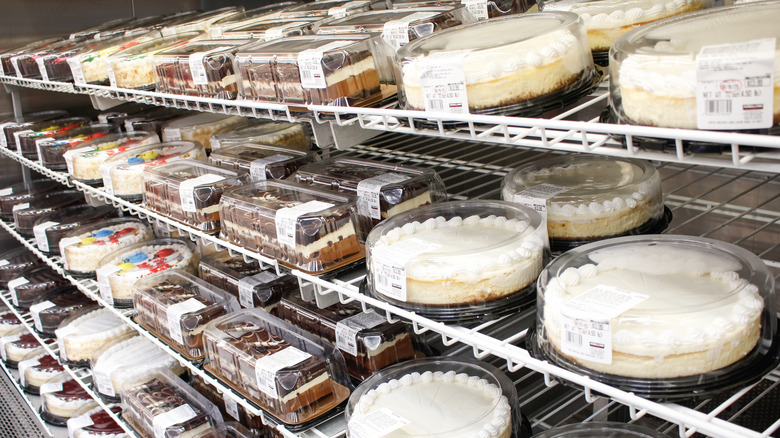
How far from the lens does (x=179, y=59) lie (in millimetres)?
2184

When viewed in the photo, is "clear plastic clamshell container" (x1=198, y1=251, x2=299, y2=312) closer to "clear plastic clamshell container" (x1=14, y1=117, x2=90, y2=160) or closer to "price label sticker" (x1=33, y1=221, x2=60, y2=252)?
"price label sticker" (x1=33, y1=221, x2=60, y2=252)

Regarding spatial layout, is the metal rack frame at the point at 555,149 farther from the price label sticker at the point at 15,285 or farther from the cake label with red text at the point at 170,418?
the price label sticker at the point at 15,285

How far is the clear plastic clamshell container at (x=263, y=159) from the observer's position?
2.32 m

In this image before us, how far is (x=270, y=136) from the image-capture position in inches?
106

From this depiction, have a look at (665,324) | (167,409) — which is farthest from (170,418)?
(665,324)

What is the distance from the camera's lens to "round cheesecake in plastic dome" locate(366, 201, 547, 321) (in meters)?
1.30

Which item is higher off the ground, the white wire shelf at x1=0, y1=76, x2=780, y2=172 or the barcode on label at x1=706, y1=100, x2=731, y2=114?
the barcode on label at x1=706, y1=100, x2=731, y2=114

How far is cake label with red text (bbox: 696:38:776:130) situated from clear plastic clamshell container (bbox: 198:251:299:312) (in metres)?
1.59

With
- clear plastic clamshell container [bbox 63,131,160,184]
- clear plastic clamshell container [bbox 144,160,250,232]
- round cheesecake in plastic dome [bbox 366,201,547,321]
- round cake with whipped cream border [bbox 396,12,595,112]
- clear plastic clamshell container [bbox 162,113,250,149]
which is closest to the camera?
round cake with whipped cream border [bbox 396,12,595,112]

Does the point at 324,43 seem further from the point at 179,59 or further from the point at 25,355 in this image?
the point at 25,355

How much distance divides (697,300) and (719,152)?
30 centimetres

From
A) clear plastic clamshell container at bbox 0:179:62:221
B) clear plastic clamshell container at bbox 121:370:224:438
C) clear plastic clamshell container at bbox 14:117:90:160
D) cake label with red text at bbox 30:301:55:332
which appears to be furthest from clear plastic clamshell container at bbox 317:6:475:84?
clear plastic clamshell container at bbox 0:179:62:221

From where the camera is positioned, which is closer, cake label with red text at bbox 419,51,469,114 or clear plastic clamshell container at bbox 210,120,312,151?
cake label with red text at bbox 419,51,469,114

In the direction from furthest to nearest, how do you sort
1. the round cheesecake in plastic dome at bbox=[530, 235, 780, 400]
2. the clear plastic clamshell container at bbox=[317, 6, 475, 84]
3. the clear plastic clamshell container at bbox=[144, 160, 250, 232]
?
the clear plastic clamshell container at bbox=[144, 160, 250, 232] < the clear plastic clamshell container at bbox=[317, 6, 475, 84] < the round cheesecake in plastic dome at bbox=[530, 235, 780, 400]
